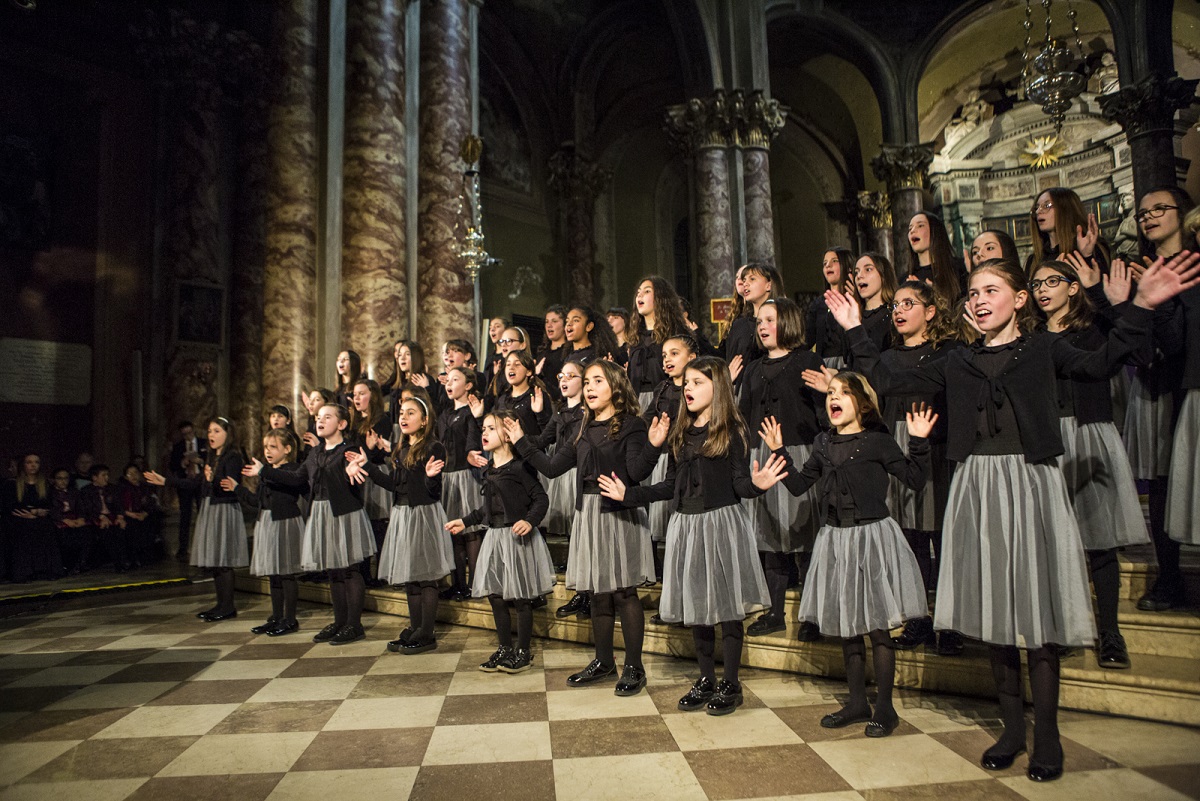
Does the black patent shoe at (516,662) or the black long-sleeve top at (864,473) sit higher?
the black long-sleeve top at (864,473)

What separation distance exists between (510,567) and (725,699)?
4.81 feet

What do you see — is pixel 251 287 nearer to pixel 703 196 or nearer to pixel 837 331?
pixel 703 196

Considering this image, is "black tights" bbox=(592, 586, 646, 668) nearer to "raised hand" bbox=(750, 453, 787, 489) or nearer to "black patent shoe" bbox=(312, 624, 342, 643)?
"raised hand" bbox=(750, 453, 787, 489)

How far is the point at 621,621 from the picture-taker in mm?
4055

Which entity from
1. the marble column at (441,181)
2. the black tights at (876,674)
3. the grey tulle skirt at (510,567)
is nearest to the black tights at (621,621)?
the grey tulle skirt at (510,567)

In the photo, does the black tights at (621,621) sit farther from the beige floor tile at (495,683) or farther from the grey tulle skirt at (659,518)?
the grey tulle skirt at (659,518)

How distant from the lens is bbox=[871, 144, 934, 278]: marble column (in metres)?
17.6

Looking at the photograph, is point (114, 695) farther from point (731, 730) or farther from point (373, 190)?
point (373, 190)

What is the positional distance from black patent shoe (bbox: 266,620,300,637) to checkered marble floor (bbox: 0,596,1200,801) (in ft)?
2.54

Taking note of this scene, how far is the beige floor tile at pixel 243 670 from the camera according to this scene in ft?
14.8

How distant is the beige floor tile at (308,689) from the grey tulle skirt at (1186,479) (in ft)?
13.5

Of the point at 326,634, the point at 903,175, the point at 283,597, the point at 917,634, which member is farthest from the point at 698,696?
the point at 903,175

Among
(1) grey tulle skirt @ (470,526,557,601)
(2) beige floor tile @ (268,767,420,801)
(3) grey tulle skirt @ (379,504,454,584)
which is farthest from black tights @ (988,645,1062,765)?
(3) grey tulle skirt @ (379,504,454,584)

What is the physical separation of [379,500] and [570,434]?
94.7 inches
